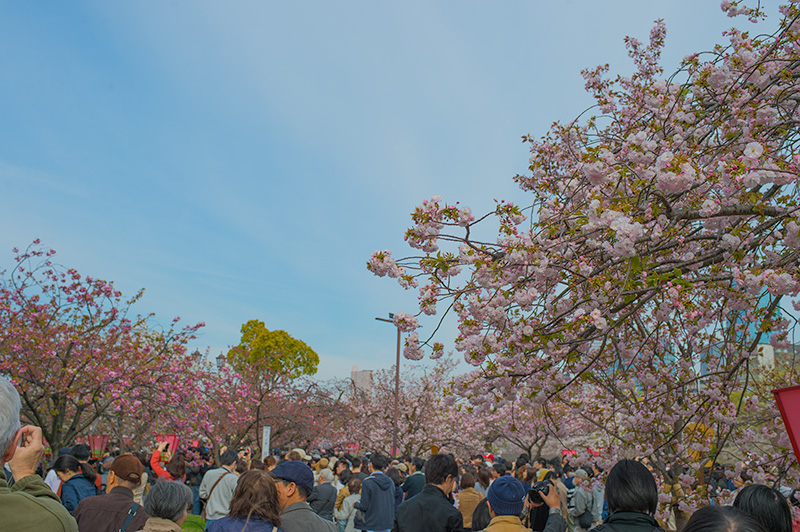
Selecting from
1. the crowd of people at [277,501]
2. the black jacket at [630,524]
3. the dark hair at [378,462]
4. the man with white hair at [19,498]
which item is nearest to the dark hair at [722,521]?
the crowd of people at [277,501]

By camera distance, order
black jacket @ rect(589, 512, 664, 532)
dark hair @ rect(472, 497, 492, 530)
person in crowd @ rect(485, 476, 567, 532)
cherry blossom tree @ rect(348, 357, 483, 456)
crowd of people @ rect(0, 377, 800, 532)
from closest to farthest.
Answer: crowd of people @ rect(0, 377, 800, 532) → black jacket @ rect(589, 512, 664, 532) → person in crowd @ rect(485, 476, 567, 532) → dark hair @ rect(472, 497, 492, 530) → cherry blossom tree @ rect(348, 357, 483, 456)

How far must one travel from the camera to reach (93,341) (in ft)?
36.0

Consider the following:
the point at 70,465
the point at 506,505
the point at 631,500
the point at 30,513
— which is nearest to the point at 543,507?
the point at 506,505

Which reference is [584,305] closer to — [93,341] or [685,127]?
[685,127]

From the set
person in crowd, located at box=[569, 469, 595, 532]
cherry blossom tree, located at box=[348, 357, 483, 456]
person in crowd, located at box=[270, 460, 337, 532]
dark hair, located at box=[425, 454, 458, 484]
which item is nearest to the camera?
person in crowd, located at box=[270, 460, 337, 532]

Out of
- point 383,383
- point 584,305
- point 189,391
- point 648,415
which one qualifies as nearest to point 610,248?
point 584,305

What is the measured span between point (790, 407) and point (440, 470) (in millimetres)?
2284

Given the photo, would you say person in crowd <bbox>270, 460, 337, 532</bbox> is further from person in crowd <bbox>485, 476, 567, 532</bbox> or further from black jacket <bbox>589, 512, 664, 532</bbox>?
black jacket <bbox>589, 512, 664, 532</bbox>

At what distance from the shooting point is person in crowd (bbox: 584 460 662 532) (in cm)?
236

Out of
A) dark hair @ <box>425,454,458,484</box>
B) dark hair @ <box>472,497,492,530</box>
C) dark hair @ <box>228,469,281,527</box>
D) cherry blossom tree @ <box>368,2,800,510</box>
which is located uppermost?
cherry blossom tree @ <box>368,2,800,510</box>

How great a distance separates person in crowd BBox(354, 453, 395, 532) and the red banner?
5455mm

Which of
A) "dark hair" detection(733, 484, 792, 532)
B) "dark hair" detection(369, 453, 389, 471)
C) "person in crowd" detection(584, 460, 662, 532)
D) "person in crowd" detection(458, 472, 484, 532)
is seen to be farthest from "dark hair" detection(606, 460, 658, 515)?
"dark hair" detection(369, 453, 389, 471)

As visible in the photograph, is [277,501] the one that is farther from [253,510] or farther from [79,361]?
[79,361]

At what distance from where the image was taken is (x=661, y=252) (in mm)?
4027
